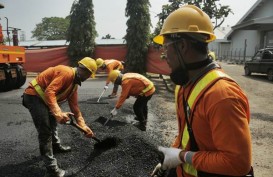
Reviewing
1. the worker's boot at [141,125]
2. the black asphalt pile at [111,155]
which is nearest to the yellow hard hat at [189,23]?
the black asphalt pile at [111,155]

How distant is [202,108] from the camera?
4.83 ft

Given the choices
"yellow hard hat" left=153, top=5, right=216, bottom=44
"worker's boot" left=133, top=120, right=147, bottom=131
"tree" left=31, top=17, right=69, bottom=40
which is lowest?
"worker's boot" left=133, top=120, right=147, bottom=131

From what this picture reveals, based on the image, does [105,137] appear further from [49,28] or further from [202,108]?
[49,28]

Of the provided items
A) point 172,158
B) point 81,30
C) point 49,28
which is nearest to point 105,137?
point 172,158

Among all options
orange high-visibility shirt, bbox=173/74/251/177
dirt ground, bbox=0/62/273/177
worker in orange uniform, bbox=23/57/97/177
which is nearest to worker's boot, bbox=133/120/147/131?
dirt ground, bbox=0/62/273/177

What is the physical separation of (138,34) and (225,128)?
15.5 meters

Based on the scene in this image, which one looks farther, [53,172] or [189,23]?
[53,172]

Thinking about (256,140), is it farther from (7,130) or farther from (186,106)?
(7,130)

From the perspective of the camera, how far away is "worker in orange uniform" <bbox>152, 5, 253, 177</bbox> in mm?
1358

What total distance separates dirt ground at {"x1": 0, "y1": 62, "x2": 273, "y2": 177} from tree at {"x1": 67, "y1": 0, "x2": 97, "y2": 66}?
8461mm

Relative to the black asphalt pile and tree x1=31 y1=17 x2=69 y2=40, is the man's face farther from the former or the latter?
tree x1=31 y1=17 x2=69 y2=40

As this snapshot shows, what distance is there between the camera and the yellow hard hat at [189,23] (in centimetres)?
166

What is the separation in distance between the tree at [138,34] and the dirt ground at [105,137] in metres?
7.60

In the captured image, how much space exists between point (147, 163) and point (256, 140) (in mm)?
2689
